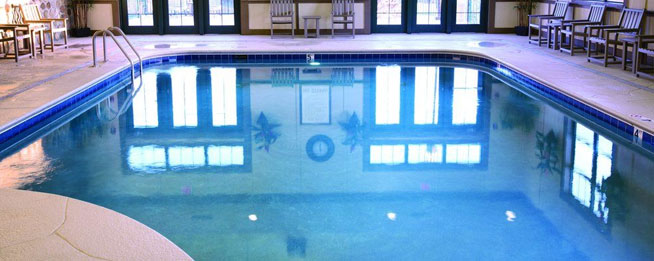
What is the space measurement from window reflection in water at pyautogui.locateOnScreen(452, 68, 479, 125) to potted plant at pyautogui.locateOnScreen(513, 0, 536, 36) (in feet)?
11.3

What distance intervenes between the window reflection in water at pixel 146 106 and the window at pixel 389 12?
Result: 211 inches

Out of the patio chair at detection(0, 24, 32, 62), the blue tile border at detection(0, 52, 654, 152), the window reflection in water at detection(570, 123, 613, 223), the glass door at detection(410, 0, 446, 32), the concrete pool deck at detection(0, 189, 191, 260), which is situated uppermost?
the glass door at detection(410, 0, 446, 32)

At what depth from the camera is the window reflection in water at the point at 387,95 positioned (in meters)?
6.34

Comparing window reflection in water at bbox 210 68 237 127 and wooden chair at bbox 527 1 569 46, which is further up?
wooden chair at bbox 527 1 569 46

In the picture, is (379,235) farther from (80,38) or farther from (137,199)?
(80,38)

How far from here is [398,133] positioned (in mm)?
5730

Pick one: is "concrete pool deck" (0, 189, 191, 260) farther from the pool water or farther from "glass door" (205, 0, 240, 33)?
"glass door" (205, 0, 240, 33)

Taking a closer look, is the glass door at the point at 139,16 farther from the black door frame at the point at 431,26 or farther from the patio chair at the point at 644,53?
the patio chair at the point at 644,53

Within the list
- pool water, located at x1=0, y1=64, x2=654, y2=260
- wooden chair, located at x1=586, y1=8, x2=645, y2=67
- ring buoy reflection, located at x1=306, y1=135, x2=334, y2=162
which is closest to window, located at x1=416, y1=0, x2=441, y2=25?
wooden chair, located at x1=586, y1=8, x2=645, y2=67

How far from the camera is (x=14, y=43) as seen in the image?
8.72m

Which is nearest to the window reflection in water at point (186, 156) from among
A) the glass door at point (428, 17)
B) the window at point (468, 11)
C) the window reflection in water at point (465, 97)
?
the window reflection in water at point (465, 97)

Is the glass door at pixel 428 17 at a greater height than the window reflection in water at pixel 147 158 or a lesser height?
greater

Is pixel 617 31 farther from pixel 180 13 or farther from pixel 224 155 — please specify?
pixel 180 13

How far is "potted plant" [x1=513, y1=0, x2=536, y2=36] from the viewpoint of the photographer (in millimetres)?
12289
